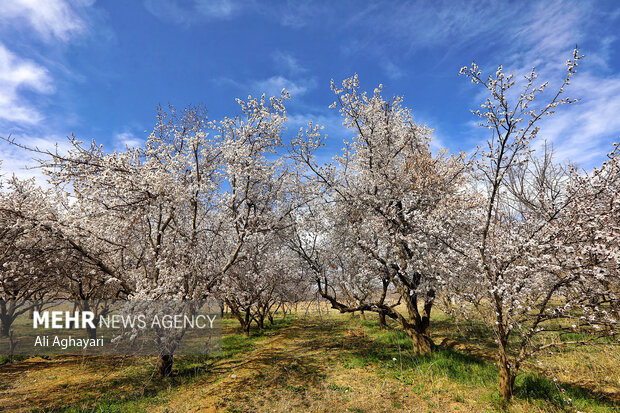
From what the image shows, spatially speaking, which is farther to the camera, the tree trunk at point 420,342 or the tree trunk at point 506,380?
the tree trunk at point 420,342

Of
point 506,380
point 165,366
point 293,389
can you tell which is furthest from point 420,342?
point 165,366

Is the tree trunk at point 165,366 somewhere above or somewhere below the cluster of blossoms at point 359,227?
below

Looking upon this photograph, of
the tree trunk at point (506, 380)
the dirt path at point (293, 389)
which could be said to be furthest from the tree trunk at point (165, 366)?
the tree trunk at point (506, 380)

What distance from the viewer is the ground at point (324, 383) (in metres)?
7.70

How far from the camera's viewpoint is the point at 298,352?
13930 mm

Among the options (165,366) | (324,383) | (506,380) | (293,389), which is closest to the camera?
(506,380)

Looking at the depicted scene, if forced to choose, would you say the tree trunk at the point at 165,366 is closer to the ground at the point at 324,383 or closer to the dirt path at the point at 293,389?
the ground at the point at 324,383

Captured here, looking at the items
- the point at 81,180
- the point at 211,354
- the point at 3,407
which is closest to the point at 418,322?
the point at 211,354

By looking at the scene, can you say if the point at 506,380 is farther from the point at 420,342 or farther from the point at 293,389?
the point at 293,389

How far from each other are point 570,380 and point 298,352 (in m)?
10.1

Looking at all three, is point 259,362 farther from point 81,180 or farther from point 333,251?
point 81,180

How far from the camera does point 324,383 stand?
977 centimetres

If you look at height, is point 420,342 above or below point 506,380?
below

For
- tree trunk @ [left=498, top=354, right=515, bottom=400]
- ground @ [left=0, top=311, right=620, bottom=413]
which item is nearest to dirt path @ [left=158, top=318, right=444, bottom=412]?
A: ground @ [left=0, top=311, right=620, bottom=413]
